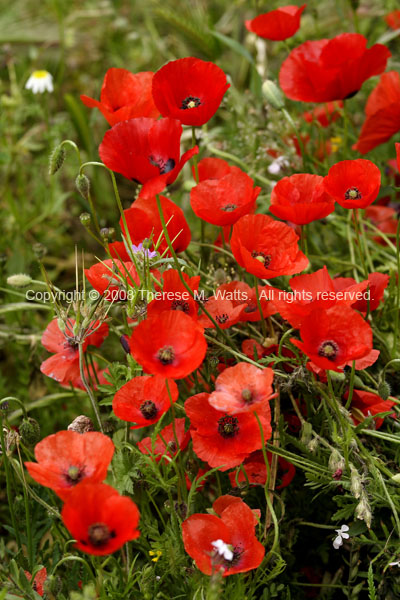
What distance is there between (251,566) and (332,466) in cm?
19

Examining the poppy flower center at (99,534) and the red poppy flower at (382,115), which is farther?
the red poppy flower at (382,115)

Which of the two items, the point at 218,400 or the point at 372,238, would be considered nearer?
the point at 218,400

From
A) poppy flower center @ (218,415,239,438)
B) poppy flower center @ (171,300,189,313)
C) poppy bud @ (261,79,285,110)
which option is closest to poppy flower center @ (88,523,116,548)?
poppy flower center @ (218,415,239,438)

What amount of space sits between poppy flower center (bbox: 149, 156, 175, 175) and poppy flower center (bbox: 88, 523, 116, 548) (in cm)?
58

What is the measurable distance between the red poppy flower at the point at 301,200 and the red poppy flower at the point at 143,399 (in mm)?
348

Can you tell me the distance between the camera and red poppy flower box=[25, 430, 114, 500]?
2.79 ft

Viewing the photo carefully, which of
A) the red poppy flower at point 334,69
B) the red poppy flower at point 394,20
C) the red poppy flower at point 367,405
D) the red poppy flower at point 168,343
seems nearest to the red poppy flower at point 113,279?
the red poppy flower at point 168,343

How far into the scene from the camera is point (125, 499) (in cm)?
77

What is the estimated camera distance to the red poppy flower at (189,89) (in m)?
1.07

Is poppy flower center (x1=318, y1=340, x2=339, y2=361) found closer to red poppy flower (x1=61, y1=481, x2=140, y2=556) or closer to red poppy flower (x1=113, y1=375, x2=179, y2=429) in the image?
red poppy flower (x1=113, y1=375, x2=179, y2=429)

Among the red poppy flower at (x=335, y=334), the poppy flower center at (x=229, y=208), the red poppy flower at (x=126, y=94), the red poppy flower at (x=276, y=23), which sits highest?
the red poppy flower at (x=276, y=23)

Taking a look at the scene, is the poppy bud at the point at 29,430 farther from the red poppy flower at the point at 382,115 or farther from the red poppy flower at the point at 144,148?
the red poppy flower at the point at 382,115

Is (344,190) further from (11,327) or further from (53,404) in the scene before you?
(11,327)

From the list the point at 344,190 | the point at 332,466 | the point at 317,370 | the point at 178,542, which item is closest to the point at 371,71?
the point at 344,190
